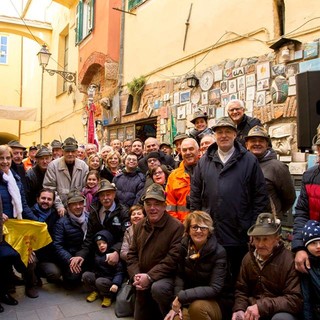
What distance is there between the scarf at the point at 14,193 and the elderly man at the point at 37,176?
29.9 inches

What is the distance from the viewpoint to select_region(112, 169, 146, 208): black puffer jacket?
4551mm

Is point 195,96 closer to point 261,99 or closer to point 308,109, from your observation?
point 261,99

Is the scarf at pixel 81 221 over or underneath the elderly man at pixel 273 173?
underneath

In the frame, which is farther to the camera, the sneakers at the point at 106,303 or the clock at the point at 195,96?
the clock at the point at 195,96

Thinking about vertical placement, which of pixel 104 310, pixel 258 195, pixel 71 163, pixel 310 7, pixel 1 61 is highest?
pixel 1 61

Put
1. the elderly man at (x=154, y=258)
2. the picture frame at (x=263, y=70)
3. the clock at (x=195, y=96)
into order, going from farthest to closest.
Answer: the clock at (x=195, y=96) → the picture frame at (x=263, y=70) → the elderly man at (x=154, y=258)

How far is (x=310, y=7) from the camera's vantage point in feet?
15.9

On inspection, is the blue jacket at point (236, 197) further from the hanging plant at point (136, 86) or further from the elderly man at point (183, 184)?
the hanging plant at point (136, 86)

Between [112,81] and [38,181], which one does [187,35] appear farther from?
[38,181]

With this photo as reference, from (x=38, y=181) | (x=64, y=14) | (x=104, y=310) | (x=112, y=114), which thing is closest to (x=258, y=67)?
(x=38, y=181)

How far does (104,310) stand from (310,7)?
14.7 ft

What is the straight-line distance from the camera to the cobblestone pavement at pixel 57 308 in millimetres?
3541

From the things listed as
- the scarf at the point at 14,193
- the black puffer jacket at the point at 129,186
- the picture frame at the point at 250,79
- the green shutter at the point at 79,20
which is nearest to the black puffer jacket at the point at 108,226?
the black puffer jacket at the point at 129,186

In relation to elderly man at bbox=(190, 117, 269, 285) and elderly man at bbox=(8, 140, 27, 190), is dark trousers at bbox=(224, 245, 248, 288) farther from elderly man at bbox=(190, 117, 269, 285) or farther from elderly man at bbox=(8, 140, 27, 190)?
elderly man at bbox=(8, 140, 27, 190)
